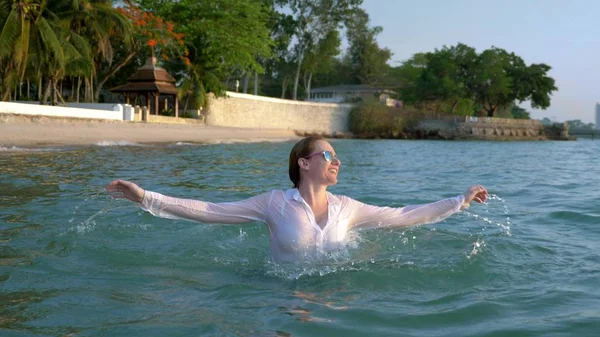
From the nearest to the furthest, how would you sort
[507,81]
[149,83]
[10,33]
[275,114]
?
[10,33]
[149,83]
[275,114]
[507,81]

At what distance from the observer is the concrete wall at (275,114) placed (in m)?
44.1

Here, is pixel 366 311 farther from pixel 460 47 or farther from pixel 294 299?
pixel 460 47

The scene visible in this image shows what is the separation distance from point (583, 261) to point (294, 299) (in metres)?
2.40

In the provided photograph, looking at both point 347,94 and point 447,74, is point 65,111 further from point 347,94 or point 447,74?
point 347,94

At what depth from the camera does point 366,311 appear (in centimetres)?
328

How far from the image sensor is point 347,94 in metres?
71.1

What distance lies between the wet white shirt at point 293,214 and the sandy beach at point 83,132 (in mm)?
15516

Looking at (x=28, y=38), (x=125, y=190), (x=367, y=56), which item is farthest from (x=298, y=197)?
(x=367, y=56)

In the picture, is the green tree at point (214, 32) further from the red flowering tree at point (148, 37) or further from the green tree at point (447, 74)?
the green tree at point (447, 74)

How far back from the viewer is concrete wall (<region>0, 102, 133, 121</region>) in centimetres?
2133

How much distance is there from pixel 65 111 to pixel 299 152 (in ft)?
73.1

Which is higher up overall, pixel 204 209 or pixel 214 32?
pixel 214 32

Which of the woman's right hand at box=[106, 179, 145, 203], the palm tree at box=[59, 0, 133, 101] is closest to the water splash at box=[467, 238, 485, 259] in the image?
the woman's right hand at box=[106, 179, 145, 203]

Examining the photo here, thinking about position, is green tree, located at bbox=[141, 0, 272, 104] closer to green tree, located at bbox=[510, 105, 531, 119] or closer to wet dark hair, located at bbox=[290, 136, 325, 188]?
wet dark hair, located at bbox=[290, 136, 325, 188]
